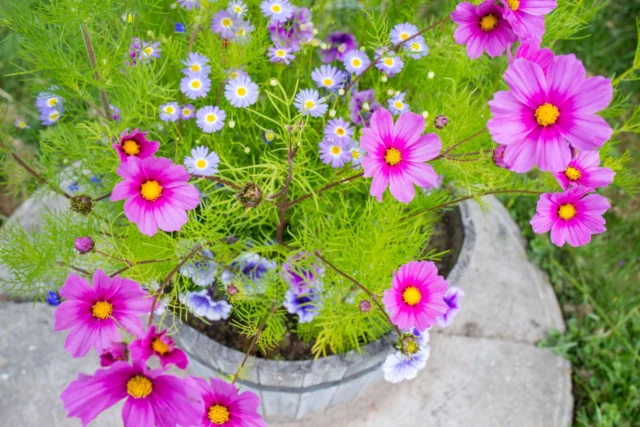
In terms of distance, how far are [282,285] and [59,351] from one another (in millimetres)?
652

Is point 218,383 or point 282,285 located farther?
point 282,285

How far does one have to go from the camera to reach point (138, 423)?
55 cm

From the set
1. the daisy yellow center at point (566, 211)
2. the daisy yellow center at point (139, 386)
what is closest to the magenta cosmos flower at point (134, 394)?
the daisy yellow center at point (139, 386)

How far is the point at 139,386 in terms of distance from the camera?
21.1 inches

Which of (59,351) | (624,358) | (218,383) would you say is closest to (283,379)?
(218,383)

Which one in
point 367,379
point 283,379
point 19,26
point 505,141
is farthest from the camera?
point 367,379

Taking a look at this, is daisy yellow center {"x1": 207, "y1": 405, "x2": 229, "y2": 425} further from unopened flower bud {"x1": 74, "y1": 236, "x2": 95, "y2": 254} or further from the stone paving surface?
the stone paving surface

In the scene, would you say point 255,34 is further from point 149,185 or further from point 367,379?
point 367,379

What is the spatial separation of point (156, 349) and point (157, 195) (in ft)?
0.57

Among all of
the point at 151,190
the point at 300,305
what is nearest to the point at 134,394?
the point at 151,190

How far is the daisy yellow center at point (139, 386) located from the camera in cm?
54

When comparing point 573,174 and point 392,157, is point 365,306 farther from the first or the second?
point 573,174

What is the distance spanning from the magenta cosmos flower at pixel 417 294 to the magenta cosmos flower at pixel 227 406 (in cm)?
21

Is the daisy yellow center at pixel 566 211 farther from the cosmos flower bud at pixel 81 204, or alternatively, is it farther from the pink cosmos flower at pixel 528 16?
the cosmos flower bud at pixel 81 204
